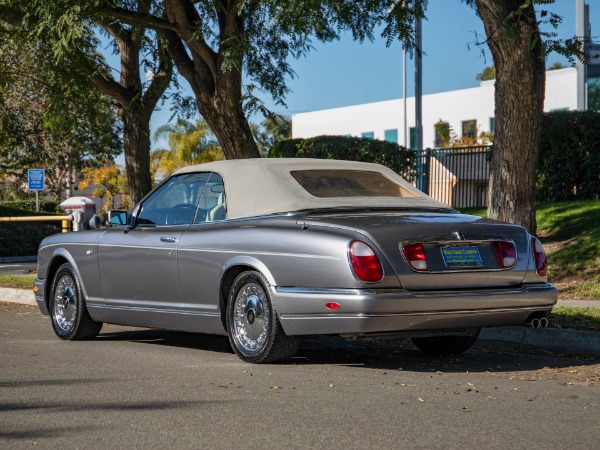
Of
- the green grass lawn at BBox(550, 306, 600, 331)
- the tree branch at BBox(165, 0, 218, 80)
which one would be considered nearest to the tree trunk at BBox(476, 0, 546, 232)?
the green grass lawn at BBox(550, 306, 600, 331)

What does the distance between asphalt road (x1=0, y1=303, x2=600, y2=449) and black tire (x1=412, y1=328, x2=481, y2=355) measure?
0.13m

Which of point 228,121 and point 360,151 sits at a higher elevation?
point 228,121

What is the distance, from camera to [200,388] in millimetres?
Result: 7102

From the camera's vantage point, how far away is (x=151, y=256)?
9359 millimetres

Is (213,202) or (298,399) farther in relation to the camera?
(213,202)

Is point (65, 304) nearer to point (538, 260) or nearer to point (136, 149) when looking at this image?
point (538, 260)

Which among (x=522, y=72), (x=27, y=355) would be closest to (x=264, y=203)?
(x=27, y=355)

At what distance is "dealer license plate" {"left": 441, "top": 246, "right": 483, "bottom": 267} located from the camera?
7.86 m

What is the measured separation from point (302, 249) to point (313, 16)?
20.8 feet

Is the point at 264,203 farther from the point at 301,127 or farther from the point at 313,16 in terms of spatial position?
the point at 301,127

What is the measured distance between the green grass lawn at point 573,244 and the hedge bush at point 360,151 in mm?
5766

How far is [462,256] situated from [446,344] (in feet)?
4.72

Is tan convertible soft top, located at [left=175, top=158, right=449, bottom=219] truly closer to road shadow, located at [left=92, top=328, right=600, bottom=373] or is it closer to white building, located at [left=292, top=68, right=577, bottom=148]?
road shadow, located at [left=92, top=328, right=600, bottom=373]

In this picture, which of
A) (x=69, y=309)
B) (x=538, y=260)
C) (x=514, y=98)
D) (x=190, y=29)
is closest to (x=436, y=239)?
(x=538, y=260)
